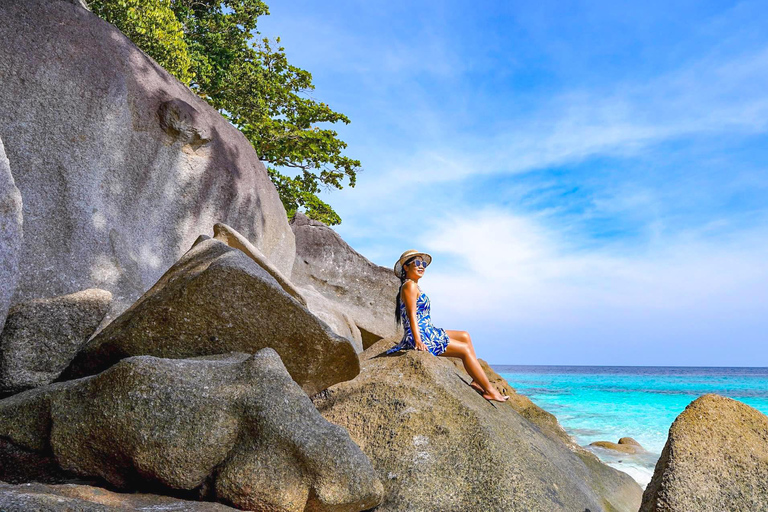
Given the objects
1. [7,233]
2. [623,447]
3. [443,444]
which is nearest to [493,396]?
[443,444]

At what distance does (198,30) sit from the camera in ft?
54.9

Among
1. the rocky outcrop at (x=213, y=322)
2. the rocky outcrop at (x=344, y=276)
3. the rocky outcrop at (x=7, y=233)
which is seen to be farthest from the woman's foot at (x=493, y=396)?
the rocky outcrop at (x=344, y=276)

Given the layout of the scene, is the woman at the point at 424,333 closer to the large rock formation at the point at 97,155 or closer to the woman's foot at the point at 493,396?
the woman's foot at the point at 493,396

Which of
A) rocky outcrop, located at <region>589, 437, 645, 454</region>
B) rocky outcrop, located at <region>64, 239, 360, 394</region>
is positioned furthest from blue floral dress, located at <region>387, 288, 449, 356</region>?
rocky outcrop, located at <region>589, 437, 645, 454</region>

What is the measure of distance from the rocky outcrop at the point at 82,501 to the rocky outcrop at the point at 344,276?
10.6 m

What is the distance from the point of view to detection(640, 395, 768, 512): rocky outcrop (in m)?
3.60

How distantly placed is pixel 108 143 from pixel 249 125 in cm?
A: 981

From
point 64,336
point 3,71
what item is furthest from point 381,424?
point 3,71

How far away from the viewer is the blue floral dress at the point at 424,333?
5508 millimetres

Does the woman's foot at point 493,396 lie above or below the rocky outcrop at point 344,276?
below

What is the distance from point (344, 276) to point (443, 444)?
1037 cm

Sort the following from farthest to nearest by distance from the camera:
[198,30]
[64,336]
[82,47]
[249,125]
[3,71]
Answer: [198,30] < [249,125] < [82,47] < [3,71] < [64,336]

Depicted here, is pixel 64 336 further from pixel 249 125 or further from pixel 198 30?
pixel 198 30

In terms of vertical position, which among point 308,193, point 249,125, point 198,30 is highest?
point 198,30
